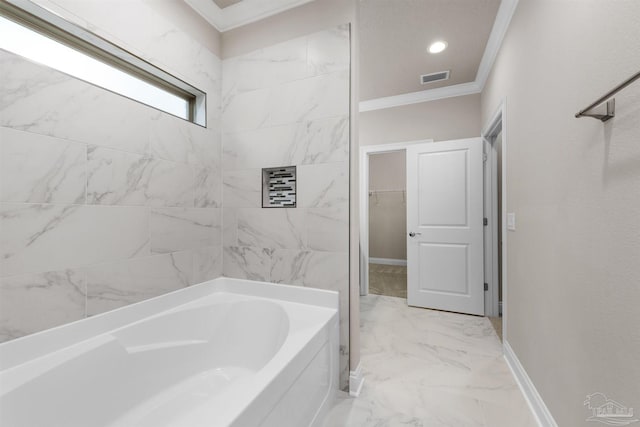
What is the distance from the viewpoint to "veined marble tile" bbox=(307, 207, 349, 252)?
1.66m

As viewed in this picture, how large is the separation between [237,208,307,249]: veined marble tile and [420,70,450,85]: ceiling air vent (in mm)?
2319

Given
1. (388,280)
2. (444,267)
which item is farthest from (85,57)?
(388,280)

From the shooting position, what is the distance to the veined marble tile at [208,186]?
1.84 metres

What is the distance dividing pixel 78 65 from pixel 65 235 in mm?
850

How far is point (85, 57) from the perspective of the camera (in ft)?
4.36

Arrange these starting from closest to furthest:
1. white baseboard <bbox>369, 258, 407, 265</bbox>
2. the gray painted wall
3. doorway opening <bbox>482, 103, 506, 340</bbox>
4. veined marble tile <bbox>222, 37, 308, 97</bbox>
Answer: the gray painted wall, veined marble tile <bbox>222, 37, 308, 97</bbox>, doorway opening <bbox>482, 103, 506, 340</bbox>, white baseboard <bbox>369, 258, 407, 265</bbox>

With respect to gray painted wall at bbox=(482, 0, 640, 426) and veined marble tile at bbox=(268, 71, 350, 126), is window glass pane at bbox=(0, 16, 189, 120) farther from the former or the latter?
gray painted wall at bbox=(482, 0, 640, 426)

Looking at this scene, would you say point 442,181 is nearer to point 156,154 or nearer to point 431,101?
point 431,101

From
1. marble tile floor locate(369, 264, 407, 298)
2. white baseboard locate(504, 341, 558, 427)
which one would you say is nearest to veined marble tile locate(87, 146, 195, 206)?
white baseboard locate(504, 341, 558, 427)

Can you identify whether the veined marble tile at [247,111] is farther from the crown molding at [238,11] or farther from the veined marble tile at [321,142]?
the crown molding at [238,11]

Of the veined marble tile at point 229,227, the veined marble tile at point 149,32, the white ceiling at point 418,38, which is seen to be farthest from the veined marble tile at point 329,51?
the veined marble tile at point 229,227

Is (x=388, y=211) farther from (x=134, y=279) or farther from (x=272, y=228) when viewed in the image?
(x=134, y=279)

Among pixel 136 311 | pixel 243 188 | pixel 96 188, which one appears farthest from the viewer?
pixel 243 188

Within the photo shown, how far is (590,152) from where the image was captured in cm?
101
